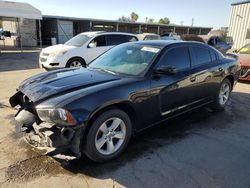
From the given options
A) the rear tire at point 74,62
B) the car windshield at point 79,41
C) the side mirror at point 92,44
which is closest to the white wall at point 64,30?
the car windshield at point 79,41

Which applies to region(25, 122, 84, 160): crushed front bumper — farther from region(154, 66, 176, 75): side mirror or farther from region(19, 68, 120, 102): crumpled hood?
region(154, 66, 176, 75): side mirror

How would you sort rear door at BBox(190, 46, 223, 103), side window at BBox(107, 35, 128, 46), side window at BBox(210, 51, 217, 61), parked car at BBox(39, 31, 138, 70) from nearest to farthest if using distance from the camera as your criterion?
rear door at BBox(190, 46, 223, 103)
side window at BBox(210, 51, 217, 61)
parked car at BBox(39, 31, 138, 70)
side window at BBox(107, 35, 128, 46)

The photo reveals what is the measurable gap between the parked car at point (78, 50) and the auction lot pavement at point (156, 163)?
4415mm

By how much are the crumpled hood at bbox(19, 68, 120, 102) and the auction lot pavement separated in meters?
0.90

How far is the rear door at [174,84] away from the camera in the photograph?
3.82m

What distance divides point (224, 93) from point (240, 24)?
19.7 meters

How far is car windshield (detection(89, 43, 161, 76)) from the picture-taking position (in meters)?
3.87

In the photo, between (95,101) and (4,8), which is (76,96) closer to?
(95,101)

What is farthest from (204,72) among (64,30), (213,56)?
(64,30)

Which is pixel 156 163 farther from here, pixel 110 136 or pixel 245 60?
pixel 245 60

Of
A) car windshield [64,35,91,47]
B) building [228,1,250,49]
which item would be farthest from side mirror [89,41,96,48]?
building [228,1,250,49]

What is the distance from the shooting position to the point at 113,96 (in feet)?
10.5

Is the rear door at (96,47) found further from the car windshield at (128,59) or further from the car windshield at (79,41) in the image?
the car windshield at (128,59)

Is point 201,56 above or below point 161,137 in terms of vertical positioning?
above
